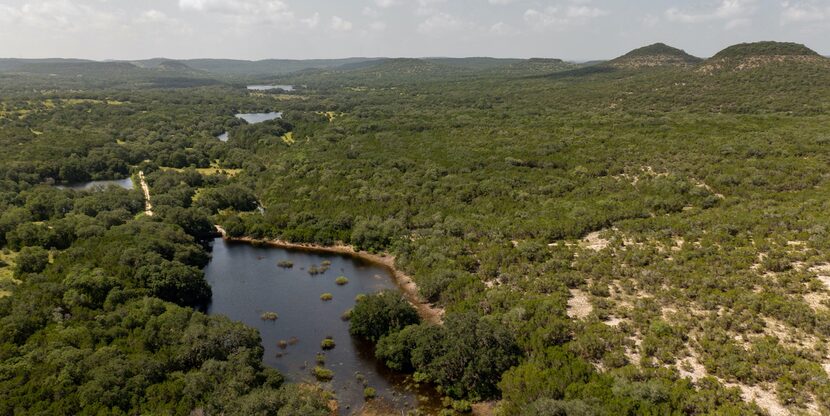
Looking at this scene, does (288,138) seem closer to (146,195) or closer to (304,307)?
(146,195)

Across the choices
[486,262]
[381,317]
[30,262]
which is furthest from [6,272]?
[486,262]

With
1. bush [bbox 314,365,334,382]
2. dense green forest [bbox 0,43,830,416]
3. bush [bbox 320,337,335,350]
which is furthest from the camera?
bush [bbox 320,337,335,350]

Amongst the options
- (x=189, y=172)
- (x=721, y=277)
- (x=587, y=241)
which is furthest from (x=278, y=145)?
(x=721, y=277)

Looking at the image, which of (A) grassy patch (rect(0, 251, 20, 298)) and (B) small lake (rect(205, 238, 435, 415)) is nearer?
(B) small lake (rect(205, 238, 435, 415))

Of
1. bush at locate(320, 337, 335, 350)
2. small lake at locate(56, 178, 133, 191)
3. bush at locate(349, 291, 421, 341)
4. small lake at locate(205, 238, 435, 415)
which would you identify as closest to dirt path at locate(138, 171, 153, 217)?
small lake at locate(56, 178, 133, 191)

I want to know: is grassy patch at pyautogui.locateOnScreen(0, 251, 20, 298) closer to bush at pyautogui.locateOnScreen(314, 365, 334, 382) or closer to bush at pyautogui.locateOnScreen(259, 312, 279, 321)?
bush at pyautogui.locateOnScreen(259, 312, 279, 321)

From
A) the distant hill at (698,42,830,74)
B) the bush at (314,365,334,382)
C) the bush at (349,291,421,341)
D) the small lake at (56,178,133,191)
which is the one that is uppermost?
the distant hill at (698,42,830,74)

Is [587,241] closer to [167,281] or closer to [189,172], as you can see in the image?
[167,281]
